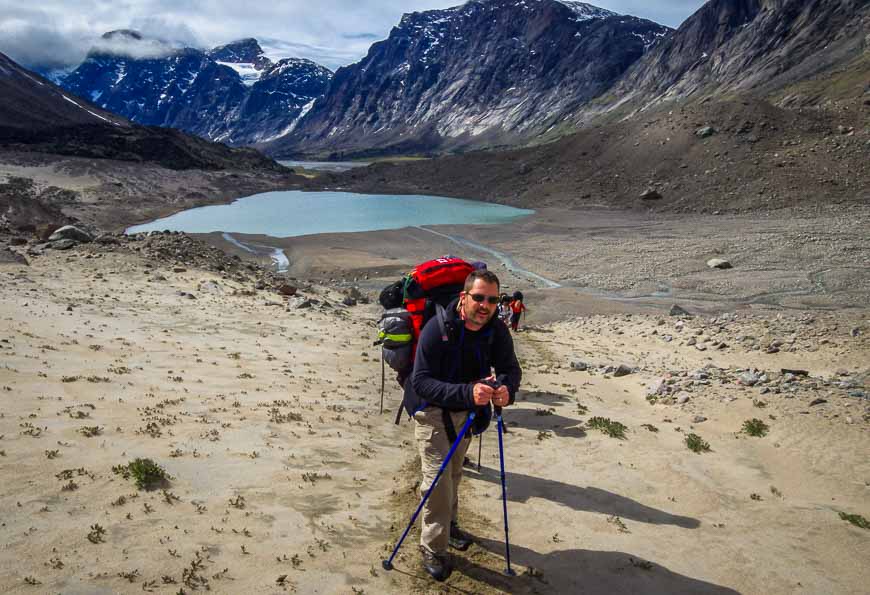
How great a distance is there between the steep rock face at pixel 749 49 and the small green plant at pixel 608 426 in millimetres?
125008

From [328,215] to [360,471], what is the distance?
204 feet

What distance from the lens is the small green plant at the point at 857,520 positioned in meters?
6.95

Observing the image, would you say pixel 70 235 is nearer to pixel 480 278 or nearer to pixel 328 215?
pixel 480 278

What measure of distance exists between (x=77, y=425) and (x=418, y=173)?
93718 millimetres

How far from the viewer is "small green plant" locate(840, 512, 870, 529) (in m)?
6.95

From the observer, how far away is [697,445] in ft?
31.8

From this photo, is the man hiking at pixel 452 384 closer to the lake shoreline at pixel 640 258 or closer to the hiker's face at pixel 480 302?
the hiker's face at pixel 480 302

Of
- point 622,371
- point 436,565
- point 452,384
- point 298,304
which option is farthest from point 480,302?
point 298,304

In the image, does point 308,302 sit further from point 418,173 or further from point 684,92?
point 684,92

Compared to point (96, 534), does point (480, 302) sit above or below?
above

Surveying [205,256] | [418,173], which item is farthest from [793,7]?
[205,256]

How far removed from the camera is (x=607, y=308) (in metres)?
28.2

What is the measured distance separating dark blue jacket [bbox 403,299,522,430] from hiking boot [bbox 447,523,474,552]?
1.52 meters

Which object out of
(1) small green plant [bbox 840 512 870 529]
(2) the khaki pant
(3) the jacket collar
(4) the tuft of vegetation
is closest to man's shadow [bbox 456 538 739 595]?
(2) the khaki pant
